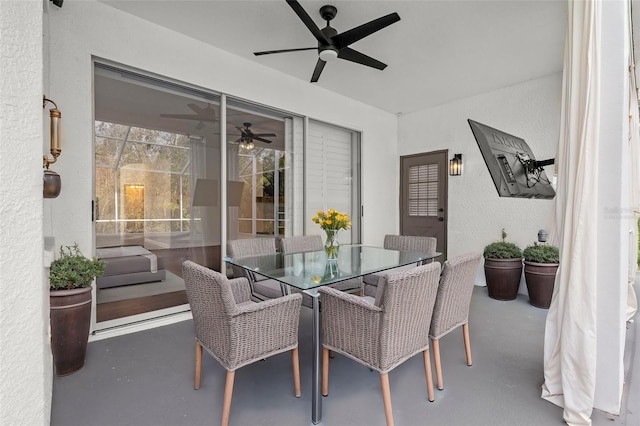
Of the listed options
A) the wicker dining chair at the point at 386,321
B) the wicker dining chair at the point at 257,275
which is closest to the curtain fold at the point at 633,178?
A: the wicker dining chair at the point at 386,321

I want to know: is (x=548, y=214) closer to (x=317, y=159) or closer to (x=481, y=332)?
(x=481, y=332)

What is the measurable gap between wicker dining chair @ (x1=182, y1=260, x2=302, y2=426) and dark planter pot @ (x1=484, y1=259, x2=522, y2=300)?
3171 mm

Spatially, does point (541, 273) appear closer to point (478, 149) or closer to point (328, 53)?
point (478, 149)

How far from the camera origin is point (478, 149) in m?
4.70

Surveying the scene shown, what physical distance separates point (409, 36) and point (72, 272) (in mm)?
3618

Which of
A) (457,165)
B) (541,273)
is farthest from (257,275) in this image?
(457,165)

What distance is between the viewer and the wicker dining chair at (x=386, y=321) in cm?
152

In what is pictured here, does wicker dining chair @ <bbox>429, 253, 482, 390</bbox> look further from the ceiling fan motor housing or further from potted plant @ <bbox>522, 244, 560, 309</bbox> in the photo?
the ceiling fan motor housing

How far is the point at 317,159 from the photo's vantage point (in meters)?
4.69

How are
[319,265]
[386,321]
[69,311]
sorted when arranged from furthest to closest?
[319,265] → [69,311] → [386,321]

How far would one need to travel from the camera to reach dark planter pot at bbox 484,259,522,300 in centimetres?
390

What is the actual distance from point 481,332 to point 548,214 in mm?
2127

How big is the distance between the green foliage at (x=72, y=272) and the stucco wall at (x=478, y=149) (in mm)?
4744

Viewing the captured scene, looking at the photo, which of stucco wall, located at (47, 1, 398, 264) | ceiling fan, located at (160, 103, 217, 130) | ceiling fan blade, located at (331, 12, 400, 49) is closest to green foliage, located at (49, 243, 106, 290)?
stucco wall, located at (47, 1, 398, 264)
